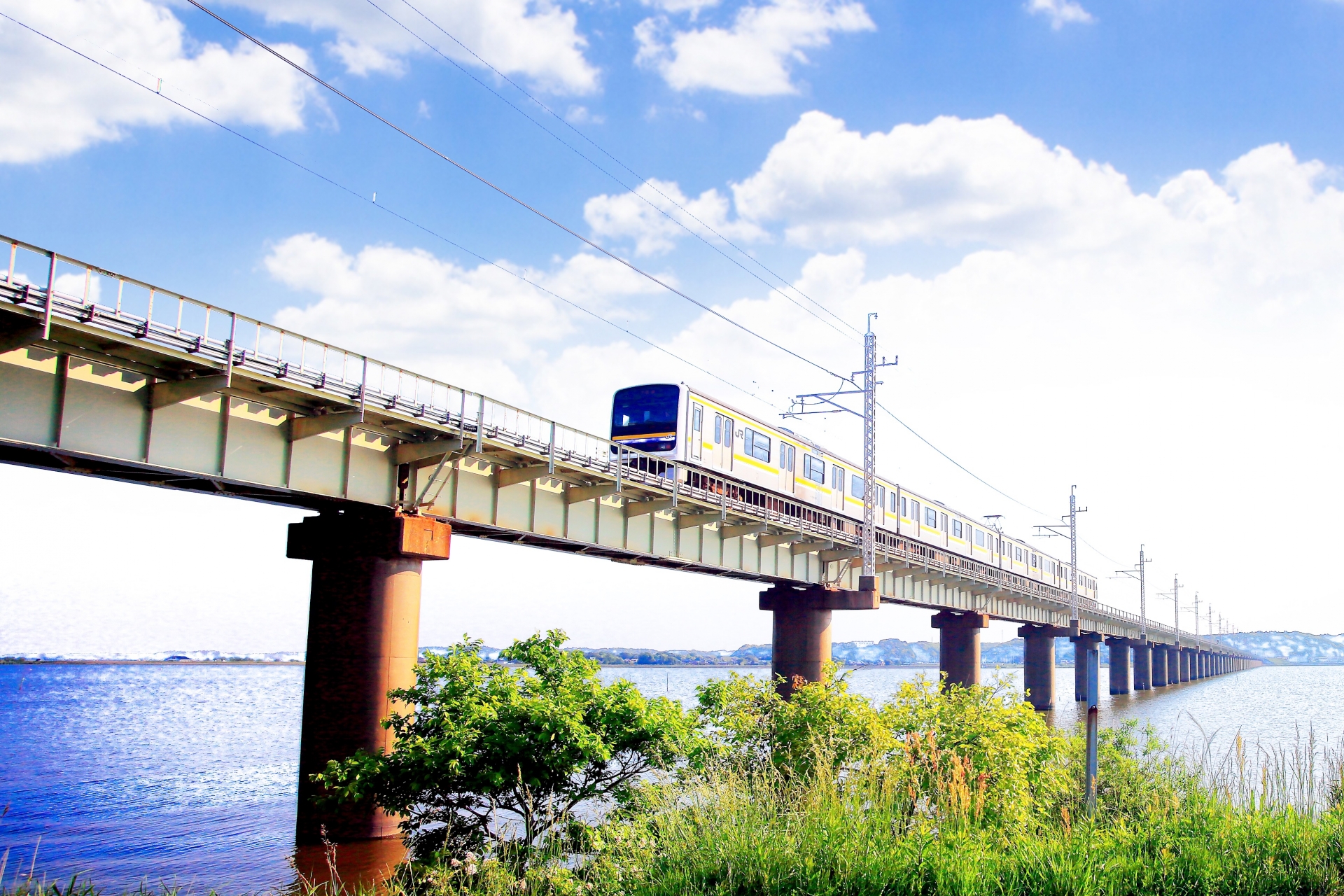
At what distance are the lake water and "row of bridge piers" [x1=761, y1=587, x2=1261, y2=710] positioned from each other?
5348 mm

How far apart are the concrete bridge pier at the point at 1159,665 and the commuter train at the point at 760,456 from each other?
81.3 m

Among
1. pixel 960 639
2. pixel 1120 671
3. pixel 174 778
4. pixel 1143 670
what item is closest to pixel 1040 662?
pixel 960 639

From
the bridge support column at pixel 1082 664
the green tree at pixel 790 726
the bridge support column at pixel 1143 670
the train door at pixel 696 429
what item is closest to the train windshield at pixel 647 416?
the train door at pixel 696 429

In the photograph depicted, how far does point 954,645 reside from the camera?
5731 cm

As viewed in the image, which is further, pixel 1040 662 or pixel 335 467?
pixel 1040 662

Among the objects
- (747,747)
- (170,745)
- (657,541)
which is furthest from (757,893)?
(170,745)

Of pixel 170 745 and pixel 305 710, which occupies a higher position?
pixel 305 710

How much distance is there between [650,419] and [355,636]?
14558mm

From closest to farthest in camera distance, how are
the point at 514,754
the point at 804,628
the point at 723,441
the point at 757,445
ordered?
the point at 514,754
the point at 723,441
the point at 757,445
the point at 804,628

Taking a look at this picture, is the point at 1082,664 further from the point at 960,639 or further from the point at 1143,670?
the point at 960,639

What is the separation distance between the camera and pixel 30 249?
1305 cm

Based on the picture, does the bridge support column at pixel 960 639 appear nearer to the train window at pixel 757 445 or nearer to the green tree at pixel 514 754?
the train window at pixel 757 445

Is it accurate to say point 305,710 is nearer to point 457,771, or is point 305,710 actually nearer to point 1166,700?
point 457,771

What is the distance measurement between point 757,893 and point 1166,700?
9032cm
